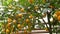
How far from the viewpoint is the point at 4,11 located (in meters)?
0.99

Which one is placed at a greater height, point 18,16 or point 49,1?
point 49,1

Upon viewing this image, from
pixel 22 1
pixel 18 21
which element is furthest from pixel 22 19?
pixel 22 1

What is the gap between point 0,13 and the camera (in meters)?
1.02

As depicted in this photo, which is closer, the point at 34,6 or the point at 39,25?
the point at 34,6

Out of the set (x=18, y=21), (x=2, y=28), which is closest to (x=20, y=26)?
(x=18, y=21)

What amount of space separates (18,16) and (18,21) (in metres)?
0.04

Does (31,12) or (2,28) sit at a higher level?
(31,12)

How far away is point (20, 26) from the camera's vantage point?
3.25 feet

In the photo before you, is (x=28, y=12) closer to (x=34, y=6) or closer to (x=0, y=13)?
(x=34, y=6)

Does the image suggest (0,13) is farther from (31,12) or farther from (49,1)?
(49,1)

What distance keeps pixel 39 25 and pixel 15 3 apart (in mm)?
219

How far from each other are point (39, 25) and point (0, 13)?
27 cm

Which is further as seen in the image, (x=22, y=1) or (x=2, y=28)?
(x=2, y=28)

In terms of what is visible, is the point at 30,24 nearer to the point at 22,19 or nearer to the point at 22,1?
the point at 22,19
